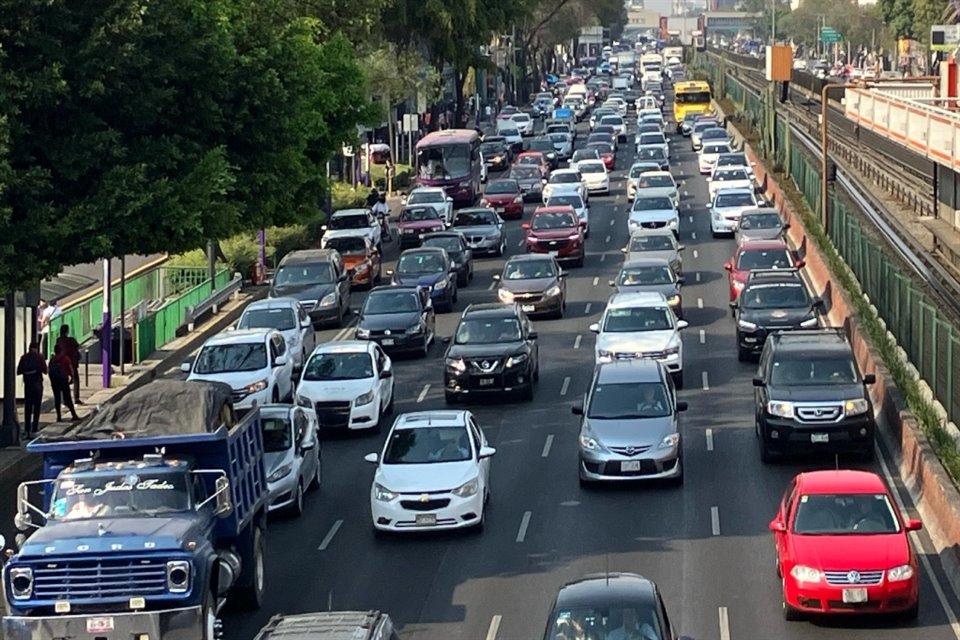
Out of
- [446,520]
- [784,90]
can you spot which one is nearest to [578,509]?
[446,520]

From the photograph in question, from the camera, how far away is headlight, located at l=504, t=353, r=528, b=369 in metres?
33.8

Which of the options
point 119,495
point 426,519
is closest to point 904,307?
point 426,519

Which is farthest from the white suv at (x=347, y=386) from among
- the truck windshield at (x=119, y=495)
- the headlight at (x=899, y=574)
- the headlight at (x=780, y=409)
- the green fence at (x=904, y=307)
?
the headlight at (x=899, y=574)

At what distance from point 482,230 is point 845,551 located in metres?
34.9

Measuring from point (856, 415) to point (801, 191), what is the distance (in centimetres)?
3761

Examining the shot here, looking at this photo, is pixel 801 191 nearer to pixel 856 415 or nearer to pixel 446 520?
pixel 856 415

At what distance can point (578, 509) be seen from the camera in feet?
87.0

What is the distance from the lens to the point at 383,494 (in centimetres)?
2512

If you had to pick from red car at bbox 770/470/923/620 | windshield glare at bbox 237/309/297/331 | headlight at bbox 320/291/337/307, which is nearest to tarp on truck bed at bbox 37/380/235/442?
red car at bbox 770/470/923/620

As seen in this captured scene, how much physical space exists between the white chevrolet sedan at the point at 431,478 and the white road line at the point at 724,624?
5002 millimetres

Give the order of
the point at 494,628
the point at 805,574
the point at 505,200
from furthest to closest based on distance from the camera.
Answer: the point at 505,200, the point at 494,628, the point at 805,574

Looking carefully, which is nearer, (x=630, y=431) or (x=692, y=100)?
(x=630, y=431)

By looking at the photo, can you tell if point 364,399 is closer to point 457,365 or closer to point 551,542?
point 457,365

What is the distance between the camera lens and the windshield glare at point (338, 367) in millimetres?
32562
